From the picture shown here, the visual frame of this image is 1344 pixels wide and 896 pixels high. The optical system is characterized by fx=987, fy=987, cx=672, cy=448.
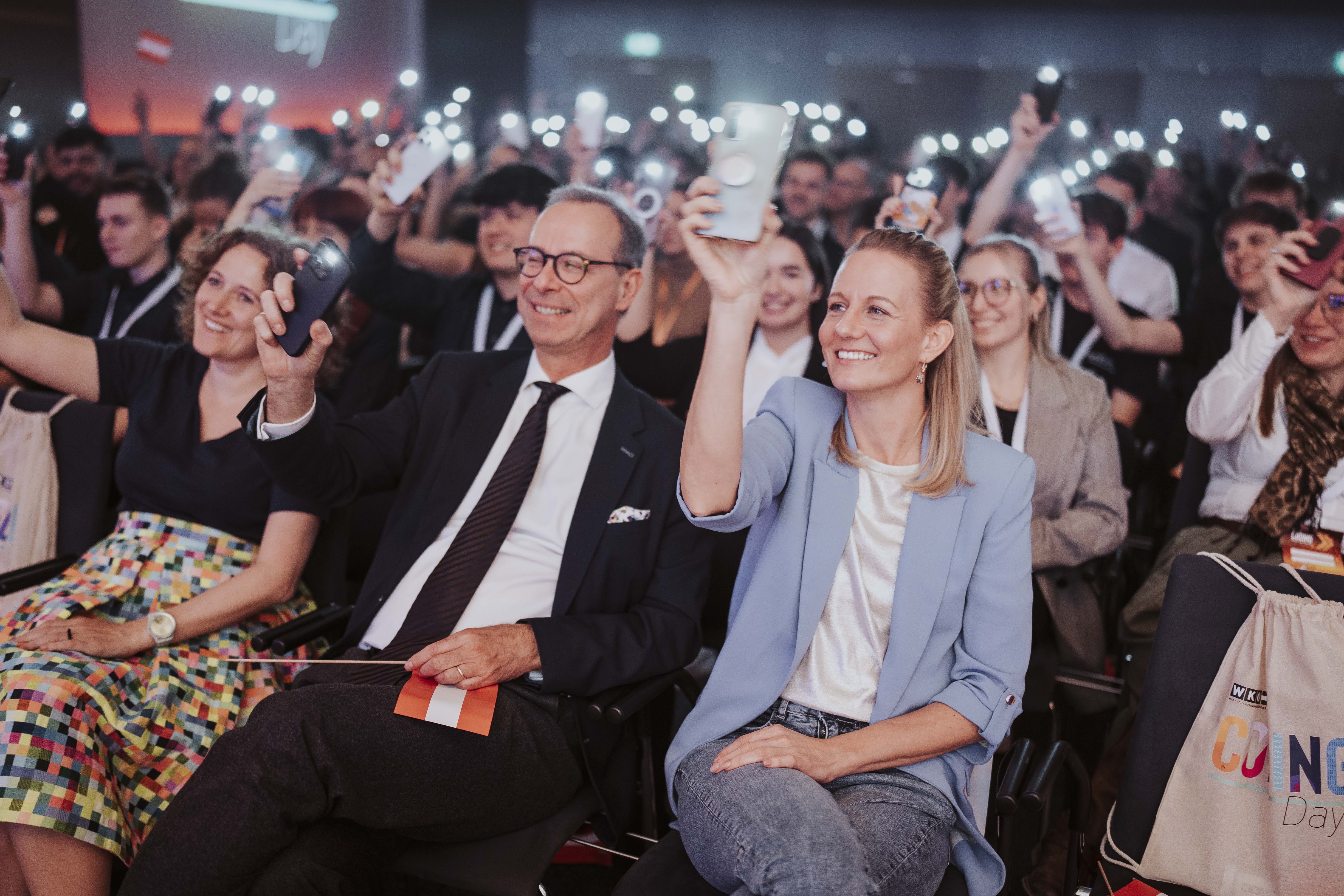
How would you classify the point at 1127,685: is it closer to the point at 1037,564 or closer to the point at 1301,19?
the point at 1037,564

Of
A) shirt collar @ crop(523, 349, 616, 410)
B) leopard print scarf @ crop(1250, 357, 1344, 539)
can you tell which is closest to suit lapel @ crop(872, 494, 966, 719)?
shirt collar @ crop(523, 349, 616, 410)

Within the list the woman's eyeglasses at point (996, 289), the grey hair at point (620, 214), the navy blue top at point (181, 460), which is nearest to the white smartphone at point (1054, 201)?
the woman's eyeglasses at point (996, 289)

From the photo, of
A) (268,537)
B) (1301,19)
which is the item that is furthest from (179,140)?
(1301,19)

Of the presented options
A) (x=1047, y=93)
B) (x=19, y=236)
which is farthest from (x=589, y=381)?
(x=19, y=236)

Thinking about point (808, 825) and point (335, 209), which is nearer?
point (808, 825)

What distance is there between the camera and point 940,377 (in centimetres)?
186

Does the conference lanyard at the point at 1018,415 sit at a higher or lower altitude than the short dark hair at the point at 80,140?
lower

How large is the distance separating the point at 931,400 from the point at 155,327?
3.03m

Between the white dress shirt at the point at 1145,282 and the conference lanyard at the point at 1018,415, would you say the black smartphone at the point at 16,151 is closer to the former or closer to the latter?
the conference lanyard at the point at 1018,415

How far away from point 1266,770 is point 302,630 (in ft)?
6.01

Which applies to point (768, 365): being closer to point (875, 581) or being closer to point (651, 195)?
point (651, 195)

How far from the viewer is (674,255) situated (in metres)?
4.27

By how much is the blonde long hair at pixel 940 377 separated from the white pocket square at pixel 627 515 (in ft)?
1.49

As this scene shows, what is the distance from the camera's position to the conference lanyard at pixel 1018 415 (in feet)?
8.68
